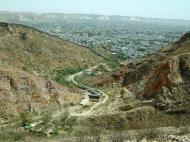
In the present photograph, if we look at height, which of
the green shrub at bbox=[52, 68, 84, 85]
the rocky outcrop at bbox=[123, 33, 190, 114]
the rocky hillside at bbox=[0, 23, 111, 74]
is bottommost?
the green shrub at bbox=[52, 68, 84, 85]

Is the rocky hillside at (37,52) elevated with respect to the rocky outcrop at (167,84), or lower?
lower

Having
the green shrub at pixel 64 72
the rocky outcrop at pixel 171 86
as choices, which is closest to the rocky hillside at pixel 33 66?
the green shrub at pixel 64 72

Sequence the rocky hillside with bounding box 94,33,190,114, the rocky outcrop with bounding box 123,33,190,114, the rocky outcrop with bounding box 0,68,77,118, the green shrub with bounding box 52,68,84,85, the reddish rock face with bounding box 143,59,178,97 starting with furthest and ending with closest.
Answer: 1. the green shrub with bounding box 52,68,84,85
2. the reddish rock face with bounding box 143,59,178,97
3. the rocky outcrop with bounding box 0,68,77,118
4. the rocky hillside with bounding box 94,33,190,114
5. the rocky outcrop with bounding box 123,33,190,114

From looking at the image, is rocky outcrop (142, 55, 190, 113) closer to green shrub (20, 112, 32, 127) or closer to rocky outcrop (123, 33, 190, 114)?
rocky outcrop (123, 33, 190, 114)

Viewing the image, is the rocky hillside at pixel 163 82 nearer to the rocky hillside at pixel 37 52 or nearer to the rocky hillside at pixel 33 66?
the rocky hillside at pixel 33 66

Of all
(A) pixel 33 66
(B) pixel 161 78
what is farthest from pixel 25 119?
(A) pixel 33 66

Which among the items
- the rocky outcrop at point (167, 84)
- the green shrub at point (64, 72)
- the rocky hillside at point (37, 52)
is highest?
the rocky outcrop at point (167, 84)

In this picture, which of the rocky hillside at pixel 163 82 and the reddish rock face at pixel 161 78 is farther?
the reddish rock face at pixel 161 78

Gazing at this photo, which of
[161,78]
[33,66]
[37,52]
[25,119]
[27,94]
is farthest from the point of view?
[37,52]

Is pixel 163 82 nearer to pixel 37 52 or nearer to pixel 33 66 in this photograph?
pixel 33 66

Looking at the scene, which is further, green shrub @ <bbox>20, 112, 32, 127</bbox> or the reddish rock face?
the reddish rock face

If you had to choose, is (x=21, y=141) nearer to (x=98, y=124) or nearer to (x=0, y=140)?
(x=0, y=140)

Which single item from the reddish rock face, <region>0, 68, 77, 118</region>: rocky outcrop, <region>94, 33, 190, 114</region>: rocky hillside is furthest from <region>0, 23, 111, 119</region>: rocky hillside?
the reddish rock face
